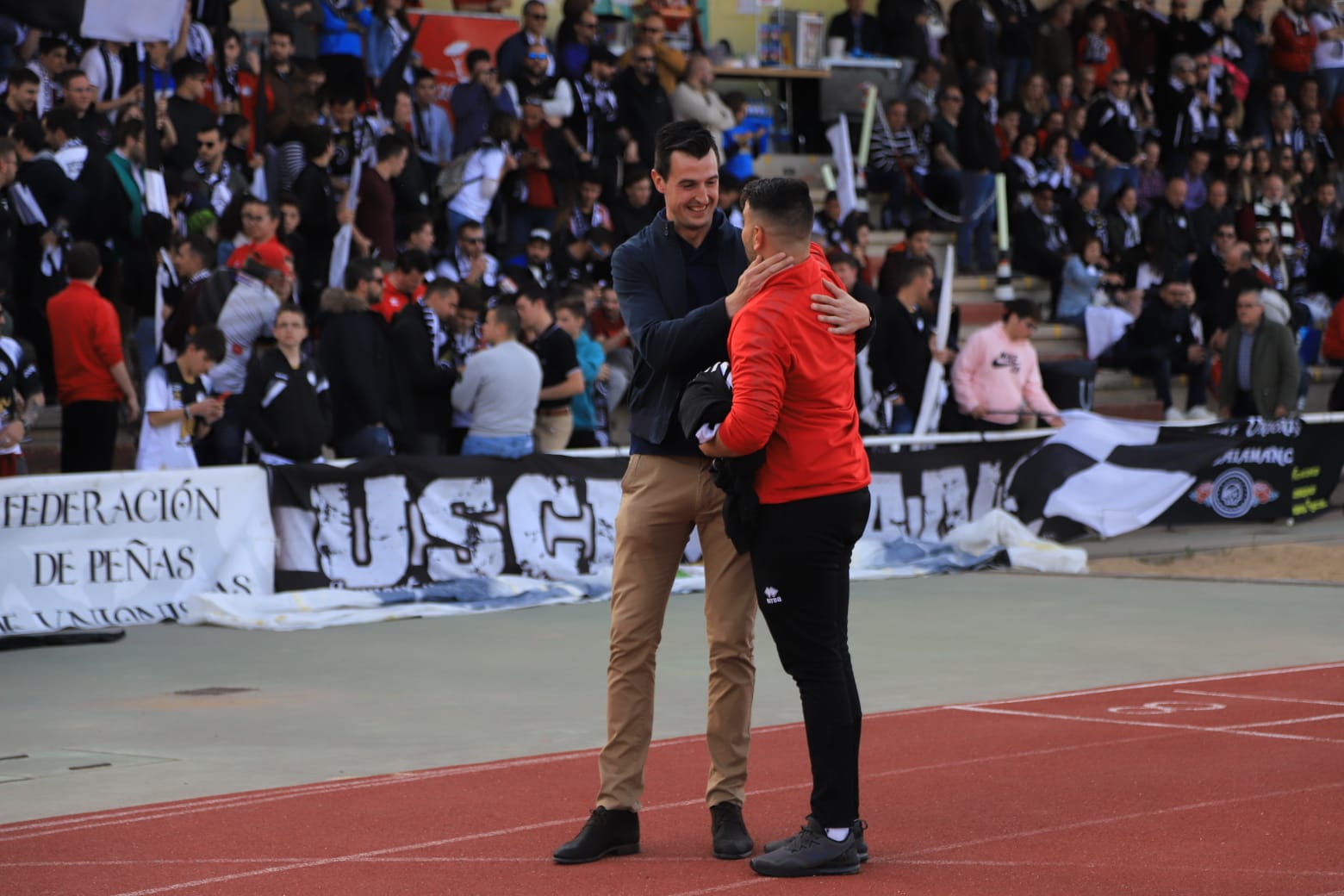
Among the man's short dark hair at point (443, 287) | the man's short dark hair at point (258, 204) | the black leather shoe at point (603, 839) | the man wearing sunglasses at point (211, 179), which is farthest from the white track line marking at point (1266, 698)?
the man wearing sunglasses at point (211, 179)

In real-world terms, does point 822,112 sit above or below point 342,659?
above

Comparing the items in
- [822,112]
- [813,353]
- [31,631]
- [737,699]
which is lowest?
[31,631]

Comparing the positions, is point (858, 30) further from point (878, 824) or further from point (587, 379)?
point (878, 824)

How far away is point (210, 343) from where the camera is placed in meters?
12.5

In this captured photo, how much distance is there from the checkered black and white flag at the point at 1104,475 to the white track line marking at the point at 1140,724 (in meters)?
6.94

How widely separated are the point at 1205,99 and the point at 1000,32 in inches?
119

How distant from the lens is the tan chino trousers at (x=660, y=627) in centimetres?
601

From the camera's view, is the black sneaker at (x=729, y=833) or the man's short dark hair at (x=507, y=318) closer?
the black sneaker at (x=729, y=833)

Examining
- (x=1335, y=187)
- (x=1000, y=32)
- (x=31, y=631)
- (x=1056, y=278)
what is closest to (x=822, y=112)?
(x=1000, y=32)

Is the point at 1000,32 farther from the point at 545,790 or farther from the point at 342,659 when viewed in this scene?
the point at 545,790

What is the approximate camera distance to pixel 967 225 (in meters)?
22.8

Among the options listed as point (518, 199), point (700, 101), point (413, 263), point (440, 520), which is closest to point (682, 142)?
point (440, 520)

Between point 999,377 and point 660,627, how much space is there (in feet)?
35.2

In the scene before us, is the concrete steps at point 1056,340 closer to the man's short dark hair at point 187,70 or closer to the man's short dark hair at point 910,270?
the man's short dark hair at point 910,270
